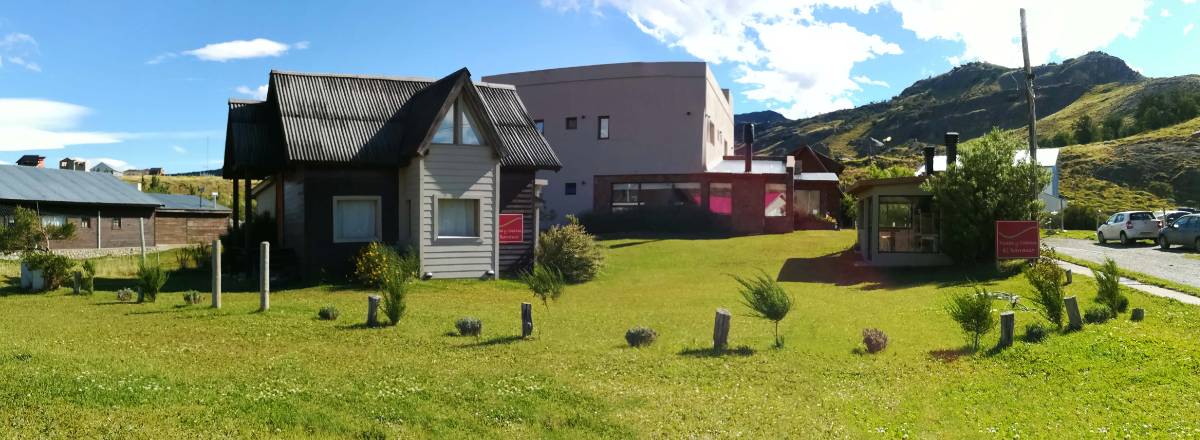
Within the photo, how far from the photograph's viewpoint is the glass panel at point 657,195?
4247 centimetres

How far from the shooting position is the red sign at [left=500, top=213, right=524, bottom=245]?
1027 inches

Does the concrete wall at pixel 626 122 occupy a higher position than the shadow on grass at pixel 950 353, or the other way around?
the concrete wall at pixel 626 122

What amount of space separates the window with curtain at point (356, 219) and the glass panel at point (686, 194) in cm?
2052

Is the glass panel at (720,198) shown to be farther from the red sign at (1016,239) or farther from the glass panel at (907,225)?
the red sign at (1016,239)

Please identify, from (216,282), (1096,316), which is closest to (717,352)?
(1096,316)

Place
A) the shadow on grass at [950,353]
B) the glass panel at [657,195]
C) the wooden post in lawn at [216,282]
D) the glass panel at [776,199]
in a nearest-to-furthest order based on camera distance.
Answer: the shadow on grass at [950,353] → the wooden post in lawn at [216,282] → the glass panel at [776,199] → the glass panel at [657,195]

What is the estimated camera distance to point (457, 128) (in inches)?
959

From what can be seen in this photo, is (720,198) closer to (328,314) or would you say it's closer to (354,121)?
(354,121)

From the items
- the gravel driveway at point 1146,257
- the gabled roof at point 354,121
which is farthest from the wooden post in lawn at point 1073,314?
the gabled roof at point 354,121

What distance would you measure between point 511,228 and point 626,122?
71.7 ft

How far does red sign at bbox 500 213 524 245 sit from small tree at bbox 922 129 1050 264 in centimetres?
1423

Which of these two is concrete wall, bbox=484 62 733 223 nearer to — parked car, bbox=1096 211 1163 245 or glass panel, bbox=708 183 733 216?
glass panel, bbox=708 183 733 216

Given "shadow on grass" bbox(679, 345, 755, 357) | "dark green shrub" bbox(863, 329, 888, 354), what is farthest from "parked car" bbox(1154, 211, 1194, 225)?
"shadow on grass" bbox(679, 345, 755, 357)

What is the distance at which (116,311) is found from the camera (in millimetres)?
16938
